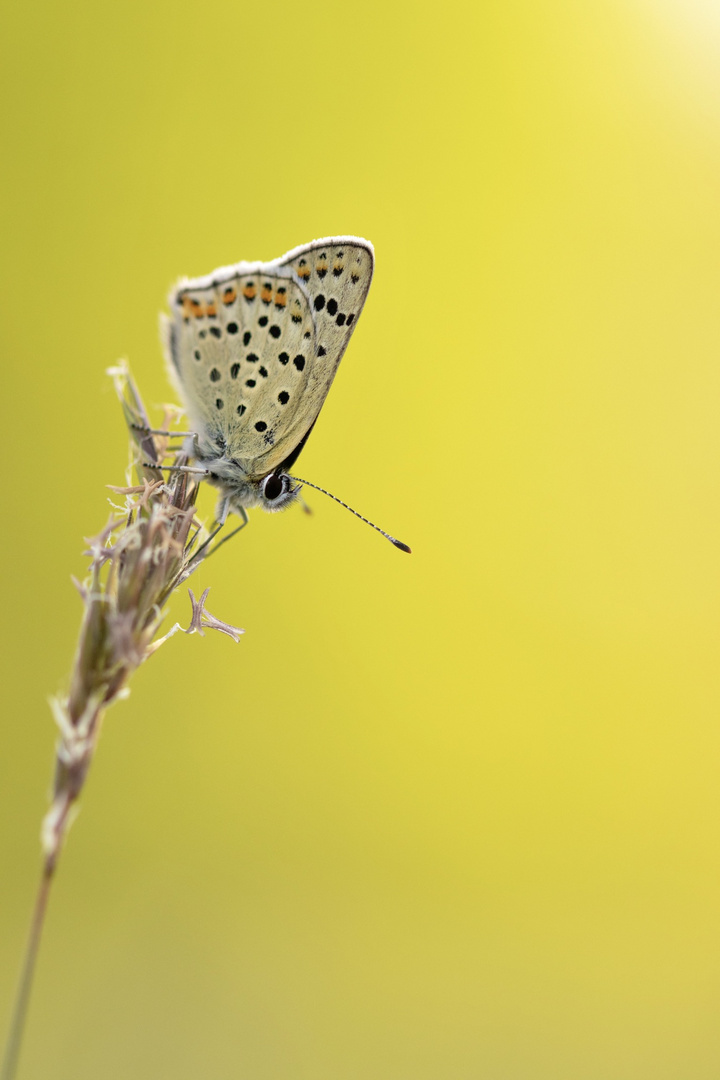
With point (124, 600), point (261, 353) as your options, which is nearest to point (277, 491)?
point (261, 353)

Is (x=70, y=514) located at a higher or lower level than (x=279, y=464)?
lower

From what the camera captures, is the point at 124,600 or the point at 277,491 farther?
the point at 277,491

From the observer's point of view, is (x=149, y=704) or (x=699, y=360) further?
(x=699, y=360)

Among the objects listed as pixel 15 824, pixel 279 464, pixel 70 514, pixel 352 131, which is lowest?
pixel 15 824

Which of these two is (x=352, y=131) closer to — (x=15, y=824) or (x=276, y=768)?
(x=276, y=768)

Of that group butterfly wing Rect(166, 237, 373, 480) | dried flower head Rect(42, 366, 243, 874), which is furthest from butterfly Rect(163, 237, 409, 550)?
dried flower head Rect(42, 366, 243, 874)

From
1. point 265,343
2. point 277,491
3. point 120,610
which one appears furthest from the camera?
point 277,491

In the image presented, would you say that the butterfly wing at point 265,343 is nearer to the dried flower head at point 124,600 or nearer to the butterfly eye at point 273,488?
the butterfly eye at point 273,488

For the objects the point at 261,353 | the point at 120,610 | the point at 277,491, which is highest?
the point at 261,353

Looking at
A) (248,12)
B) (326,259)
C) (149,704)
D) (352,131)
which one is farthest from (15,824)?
(248,12)

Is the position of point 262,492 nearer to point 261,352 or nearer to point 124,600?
point 261,352
